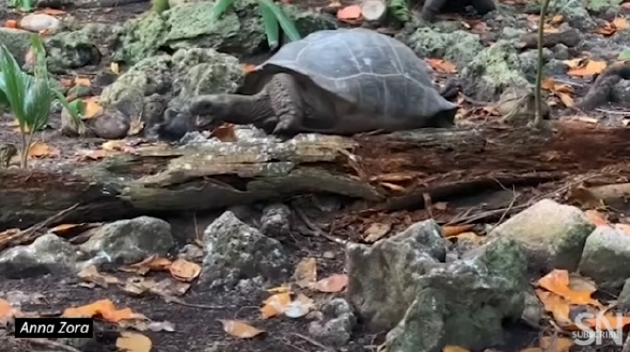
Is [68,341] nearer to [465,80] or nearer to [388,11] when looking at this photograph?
[465,80]

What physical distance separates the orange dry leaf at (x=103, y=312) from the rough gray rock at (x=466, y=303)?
72cm

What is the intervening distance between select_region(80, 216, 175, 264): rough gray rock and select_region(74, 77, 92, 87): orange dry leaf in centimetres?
232

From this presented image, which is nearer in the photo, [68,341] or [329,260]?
[68,341]

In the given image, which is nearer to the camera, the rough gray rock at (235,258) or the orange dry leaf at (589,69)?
the rough gray rock at (235,258)

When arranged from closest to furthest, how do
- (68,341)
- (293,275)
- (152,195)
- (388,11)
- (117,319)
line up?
(68,341), (117,319), (293,275), (152,195), (388,11)

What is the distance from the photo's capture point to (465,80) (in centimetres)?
504

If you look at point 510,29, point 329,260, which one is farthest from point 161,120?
point 510,29

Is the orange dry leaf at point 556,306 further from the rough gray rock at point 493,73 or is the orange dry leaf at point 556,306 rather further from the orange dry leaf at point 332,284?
the rough gray rock at point 493,73

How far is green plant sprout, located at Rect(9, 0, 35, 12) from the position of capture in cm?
676

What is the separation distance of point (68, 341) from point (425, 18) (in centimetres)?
463

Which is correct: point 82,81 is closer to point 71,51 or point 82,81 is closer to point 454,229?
point 71,51

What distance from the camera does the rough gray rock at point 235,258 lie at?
2.72 meters

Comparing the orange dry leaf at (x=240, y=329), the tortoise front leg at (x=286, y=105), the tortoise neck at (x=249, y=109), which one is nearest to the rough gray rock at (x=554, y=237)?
the orange dry leaf at (x=240, y=329)

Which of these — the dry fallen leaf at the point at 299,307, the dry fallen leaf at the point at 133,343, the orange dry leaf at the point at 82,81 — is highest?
the dry fallen leaf at the point at 133,343
